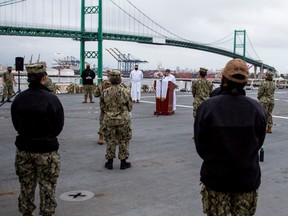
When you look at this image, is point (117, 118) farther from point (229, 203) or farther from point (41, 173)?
point (229, 203)

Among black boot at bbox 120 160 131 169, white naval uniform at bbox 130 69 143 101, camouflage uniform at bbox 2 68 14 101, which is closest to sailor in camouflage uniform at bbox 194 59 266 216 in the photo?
black boot at bbox 120 160 131 169

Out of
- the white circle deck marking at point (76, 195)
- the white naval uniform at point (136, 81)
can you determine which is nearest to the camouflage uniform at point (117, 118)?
the white circle deck marking at point (76, 195)

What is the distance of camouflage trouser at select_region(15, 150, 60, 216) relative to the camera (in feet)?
12.4

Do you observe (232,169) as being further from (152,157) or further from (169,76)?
(169,76)

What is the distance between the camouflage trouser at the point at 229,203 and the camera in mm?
2842

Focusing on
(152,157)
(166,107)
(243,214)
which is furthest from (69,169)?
(166,107)

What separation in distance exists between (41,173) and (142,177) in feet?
7.97

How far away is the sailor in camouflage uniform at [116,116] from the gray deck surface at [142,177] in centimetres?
43

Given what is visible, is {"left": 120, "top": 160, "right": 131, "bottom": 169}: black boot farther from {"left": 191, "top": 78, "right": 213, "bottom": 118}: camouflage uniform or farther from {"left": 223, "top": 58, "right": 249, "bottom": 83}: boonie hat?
{"left": 223, "top": 58, "right": 249, "bottom": 83}: boonie hat

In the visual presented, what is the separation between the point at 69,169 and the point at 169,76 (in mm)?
8299

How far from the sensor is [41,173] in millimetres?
3811

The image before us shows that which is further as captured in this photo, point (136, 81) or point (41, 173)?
point (136, 81)

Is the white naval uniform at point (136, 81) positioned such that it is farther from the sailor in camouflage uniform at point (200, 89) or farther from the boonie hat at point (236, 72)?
the boonie hat at point (236, 72)

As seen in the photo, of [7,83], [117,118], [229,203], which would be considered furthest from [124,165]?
[7,83]
